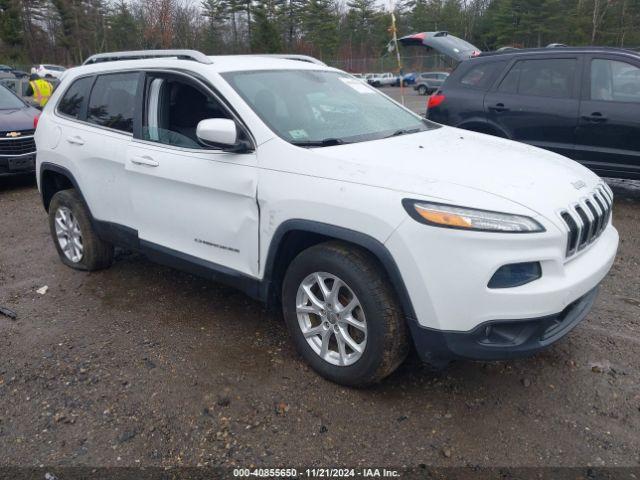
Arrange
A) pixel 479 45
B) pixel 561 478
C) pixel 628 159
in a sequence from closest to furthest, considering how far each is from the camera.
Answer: pixel 561 478
pixel 628 159
pixel 479 45

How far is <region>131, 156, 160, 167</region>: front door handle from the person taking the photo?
12.0 ft

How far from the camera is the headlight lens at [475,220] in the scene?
2424mm

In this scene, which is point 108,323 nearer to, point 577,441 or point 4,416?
point 4,416

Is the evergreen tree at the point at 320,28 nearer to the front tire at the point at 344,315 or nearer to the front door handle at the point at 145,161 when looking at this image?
the front door handle at the point at 145,161

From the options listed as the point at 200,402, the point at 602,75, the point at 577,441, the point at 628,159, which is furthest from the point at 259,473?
the point at 602,75

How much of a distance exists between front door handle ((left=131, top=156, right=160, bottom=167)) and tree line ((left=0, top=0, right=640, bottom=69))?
1290 inches

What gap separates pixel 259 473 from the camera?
97.0 inches

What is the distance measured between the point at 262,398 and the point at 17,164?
6.78 metres

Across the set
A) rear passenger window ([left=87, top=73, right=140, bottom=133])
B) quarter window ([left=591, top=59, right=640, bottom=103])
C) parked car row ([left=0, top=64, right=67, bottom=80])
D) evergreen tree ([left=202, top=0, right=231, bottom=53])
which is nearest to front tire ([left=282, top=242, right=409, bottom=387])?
rear passenger window ([left=87, top=73, right=140, bottom=133])

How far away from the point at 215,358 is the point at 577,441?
6.68 ft

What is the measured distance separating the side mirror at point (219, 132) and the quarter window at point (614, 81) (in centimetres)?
492

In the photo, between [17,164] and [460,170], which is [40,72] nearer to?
[17,164]

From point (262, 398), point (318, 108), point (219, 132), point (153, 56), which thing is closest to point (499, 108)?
point (318, 108)

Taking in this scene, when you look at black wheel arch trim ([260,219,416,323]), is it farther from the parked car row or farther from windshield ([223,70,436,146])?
the parked car row
